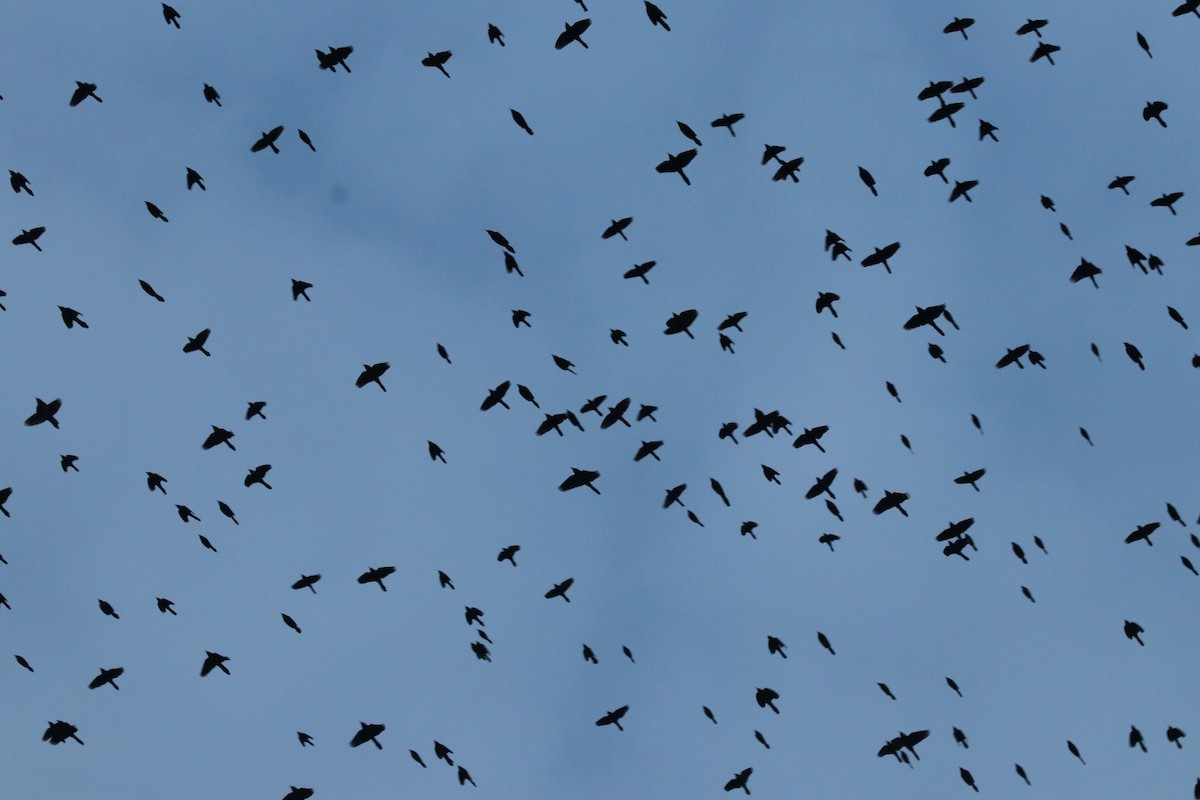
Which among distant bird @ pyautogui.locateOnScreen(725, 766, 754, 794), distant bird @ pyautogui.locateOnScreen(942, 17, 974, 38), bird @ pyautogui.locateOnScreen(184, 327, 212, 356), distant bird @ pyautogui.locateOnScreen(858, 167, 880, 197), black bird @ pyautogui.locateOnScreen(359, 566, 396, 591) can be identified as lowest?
distant bird @ pyautogui.locateOnScreen(725, 766, 754, 794)

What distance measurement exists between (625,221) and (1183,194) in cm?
3024

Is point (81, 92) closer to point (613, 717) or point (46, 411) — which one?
point (46, 411)

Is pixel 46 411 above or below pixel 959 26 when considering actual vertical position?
below

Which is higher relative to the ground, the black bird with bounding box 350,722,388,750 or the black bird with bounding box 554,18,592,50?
the black bird with bounding box 554,18,592,50

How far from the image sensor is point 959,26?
73562 mm

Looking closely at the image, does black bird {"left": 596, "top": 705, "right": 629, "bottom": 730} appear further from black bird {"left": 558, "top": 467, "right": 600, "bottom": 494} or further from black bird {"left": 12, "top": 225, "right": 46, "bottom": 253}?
black bird {"left": 12, "top": 225, "right": 46, "bottom": 253}

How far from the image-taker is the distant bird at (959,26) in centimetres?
7288

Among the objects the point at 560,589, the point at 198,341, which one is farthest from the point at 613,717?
the point at 198,341

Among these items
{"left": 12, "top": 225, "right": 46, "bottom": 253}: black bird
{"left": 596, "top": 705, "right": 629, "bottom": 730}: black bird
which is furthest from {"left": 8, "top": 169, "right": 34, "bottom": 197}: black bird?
{"left": 596, "top": 705, "right": 629, "bottom": 730}: black bird

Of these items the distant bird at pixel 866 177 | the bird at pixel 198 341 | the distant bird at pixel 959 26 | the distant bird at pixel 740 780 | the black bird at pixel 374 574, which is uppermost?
the distant bird at pixel 959 26

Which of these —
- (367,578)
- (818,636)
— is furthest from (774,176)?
(367,578)

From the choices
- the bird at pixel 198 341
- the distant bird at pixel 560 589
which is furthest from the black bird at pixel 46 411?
the distant bird at pixel 560 589

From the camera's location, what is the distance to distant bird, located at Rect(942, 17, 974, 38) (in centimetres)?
7288

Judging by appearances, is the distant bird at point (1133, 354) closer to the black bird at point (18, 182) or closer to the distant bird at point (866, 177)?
the distant bird at point (866, 177)
